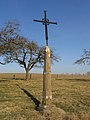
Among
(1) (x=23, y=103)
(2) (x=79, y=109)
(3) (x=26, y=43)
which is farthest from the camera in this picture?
(3) (x=26, y=43)

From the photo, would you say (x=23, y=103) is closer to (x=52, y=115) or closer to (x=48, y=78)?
(x=48, y=78)

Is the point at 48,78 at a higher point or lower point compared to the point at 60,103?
higher

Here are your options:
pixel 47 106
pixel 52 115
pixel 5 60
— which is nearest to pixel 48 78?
pixel 47 106

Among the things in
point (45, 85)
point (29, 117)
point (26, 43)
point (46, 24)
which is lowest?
point (29, 117)

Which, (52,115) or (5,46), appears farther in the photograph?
(5,46)

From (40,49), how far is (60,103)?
2797cm

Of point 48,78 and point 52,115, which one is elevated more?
point 48,78

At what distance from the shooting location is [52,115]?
11828 millimetres

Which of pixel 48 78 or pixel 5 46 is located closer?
pixel 48 78

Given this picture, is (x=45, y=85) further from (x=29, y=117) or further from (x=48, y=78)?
(x=29, y=117)

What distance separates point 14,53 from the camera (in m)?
39.3

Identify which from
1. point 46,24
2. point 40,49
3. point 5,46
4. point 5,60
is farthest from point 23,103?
point 40,49

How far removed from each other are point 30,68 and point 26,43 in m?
A: 5.47

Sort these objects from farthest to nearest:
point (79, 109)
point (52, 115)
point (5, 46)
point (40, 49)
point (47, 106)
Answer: point (40, 49) < point (5, 46) < point (79, 109) < point (47, 106) < point (52, 115)
